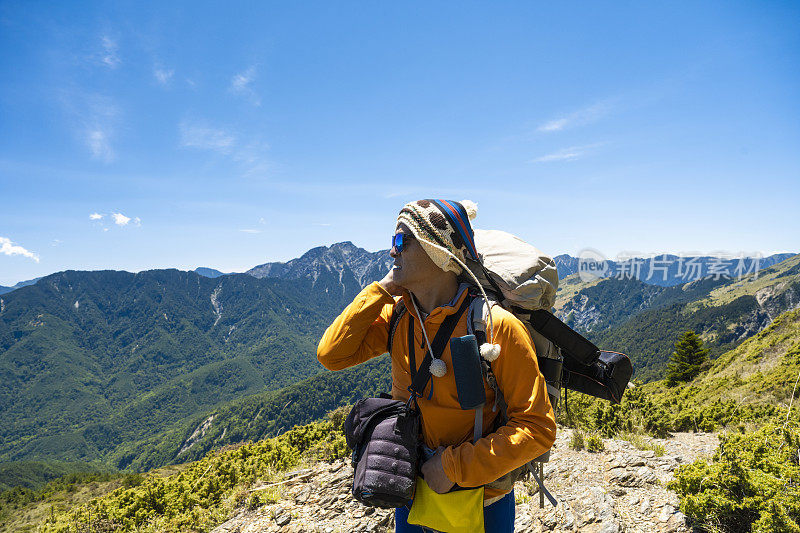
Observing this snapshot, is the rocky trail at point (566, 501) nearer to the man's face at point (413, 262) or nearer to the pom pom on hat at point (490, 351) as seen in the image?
the pom pom on hat at point (490, 351)

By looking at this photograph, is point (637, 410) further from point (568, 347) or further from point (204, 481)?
point (204, 481)

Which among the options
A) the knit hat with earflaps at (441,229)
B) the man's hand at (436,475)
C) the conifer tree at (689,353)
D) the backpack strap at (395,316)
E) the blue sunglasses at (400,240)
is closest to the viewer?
the man's hand at (436,475)

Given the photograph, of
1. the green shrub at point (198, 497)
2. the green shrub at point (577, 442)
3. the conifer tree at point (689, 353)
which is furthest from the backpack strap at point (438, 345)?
the conifer tree at point (689, 353)

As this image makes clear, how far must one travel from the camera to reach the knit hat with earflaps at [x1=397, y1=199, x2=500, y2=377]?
194 cm

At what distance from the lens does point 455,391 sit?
6.50 feet

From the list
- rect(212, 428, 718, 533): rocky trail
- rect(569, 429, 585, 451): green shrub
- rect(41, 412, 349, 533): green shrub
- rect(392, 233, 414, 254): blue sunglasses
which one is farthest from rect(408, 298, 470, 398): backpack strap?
rect(569, 429, 585, 451): green shrub

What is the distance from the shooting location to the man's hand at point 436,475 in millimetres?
1866

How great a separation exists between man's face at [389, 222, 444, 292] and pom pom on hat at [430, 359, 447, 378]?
463 mm

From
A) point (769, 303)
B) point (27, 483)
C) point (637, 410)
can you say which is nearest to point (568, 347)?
point (637, 410)

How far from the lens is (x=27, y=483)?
334 feet

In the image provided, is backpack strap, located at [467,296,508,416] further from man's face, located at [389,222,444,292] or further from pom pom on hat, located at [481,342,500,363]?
man's face, located at [389,222,444,292]

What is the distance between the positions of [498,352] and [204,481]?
6.06m

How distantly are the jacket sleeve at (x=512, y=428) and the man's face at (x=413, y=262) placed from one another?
1.60 ft

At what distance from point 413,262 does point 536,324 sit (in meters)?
0.87
